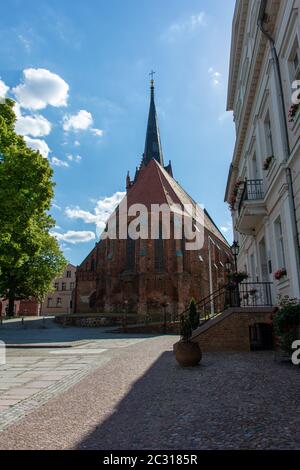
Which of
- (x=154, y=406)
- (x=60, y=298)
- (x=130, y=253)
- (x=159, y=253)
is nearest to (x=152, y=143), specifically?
(x=130, y=253)

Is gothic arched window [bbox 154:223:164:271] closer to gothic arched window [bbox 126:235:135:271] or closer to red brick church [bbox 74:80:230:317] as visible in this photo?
red brick church [bbox 74:80:230:317]

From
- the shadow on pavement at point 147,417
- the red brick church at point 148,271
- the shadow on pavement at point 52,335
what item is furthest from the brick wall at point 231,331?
the red brick church at point 148,271

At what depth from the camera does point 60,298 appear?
250ft

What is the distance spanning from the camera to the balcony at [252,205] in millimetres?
12188

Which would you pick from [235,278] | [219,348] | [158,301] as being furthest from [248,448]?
[158,301]

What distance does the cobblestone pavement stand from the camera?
12.9ft

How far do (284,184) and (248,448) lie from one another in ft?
24.0

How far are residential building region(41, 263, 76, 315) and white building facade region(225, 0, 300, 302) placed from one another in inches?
2528

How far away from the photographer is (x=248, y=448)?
3.60 meters

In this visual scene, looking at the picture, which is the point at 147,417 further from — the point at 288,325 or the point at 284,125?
the point at 284,125

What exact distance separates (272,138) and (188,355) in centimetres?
712

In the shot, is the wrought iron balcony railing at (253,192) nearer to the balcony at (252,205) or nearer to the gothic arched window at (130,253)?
the balcony at (252,205)

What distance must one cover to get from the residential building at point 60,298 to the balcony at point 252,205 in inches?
2542

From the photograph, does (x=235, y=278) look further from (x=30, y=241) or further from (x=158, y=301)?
(x=158, y=301)
